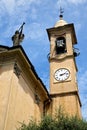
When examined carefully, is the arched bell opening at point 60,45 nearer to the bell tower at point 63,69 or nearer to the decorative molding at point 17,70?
the bell tower at point 63,69

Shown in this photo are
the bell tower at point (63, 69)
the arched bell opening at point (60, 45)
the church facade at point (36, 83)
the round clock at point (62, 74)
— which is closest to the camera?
the church facade at point (36, 83)

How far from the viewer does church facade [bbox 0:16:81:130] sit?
11844 millimetres

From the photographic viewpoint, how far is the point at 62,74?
1952 centimetres

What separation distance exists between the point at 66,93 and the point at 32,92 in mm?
3540

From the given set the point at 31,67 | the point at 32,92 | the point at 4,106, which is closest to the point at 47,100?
the point at 32,92

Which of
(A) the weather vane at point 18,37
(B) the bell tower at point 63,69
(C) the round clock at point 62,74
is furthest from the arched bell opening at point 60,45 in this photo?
(A) the weather vane at point 18,37

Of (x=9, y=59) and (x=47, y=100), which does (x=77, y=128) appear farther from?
(x=47, y=100)

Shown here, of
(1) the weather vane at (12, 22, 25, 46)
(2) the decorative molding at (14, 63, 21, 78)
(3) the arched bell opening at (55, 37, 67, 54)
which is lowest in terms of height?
(2) the decorative molding at (14, 63, 21, 78)

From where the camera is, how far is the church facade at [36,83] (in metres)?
11.8

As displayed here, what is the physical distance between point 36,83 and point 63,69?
4.57m

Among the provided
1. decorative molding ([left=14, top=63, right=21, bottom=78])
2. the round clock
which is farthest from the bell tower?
decorative molding ([left=14, top=63, right=21, bottom=78])

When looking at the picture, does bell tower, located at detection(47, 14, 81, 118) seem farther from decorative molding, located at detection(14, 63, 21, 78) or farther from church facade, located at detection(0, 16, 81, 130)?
decorative molding, located at detection(14, 63, 21, 78)

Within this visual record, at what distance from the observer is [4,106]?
11305 mm

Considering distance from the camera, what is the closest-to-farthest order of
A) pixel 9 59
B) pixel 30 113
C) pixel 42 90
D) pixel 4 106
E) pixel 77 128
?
pixel 77 128 → pixel 4 106 → pixel 9 59 → pixel 30 113 → pixel 42 90
